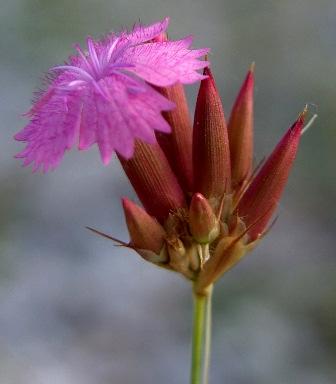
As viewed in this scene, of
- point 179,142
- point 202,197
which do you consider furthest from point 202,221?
point 179,142

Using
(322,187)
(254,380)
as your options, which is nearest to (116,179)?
(322,187)

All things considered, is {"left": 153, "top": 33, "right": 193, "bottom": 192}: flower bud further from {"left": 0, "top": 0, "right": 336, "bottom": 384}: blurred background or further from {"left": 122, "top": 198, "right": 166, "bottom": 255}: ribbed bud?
{"left": 0, "top": 0, "right": 336, "bottom": 384}: blurred background

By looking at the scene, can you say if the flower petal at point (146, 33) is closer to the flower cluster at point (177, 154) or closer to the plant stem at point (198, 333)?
the flower cluster at point (177, 154)

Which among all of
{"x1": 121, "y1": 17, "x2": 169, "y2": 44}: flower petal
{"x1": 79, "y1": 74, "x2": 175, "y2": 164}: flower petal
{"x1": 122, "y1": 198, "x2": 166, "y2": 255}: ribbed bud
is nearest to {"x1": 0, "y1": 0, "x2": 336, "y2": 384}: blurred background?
{"x1": 122, "y1": 198, "x2": 166, "y2": 255}: ribbed bud

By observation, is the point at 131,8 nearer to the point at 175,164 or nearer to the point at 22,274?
the point at 22,274

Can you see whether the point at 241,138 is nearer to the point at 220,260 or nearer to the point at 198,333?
the point at 220,260

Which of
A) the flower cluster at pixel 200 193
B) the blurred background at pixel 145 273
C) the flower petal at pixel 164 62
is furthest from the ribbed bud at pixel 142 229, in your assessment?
the blurred background at pixel 145 273
